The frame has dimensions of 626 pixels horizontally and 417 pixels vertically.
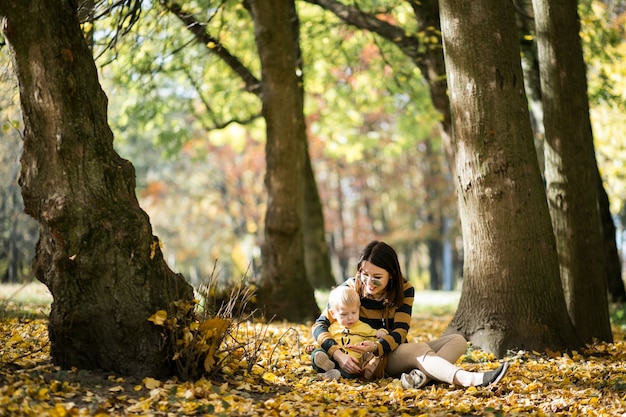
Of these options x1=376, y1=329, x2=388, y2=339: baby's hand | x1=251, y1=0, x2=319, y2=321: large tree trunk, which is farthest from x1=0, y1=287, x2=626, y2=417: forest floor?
x1=251, y1=0, x2=319, y2=321: large tree trunk

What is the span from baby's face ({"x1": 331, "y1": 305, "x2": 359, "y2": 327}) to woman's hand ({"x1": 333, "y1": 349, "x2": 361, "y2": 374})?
24cm

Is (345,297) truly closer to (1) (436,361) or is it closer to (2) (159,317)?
(1) (436,361)

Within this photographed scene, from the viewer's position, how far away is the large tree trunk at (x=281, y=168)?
32.6ft


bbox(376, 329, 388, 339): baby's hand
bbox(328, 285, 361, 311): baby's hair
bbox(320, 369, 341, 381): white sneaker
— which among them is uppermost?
bbox(328, 285, 361, 311): baby's hair

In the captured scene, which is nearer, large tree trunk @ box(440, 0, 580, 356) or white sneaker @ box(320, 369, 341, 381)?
white sneaker @ box(320, 369, 341, 381)

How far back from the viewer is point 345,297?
5.76 m

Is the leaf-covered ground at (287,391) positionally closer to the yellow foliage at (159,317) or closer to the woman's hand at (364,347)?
the woman's hand at (364,347)

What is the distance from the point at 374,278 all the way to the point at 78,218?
2.33m

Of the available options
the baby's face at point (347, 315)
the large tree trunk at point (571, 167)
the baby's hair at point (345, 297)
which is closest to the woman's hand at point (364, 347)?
the baby's face at point (347, 315)

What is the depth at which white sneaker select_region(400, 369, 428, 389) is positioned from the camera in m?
5.57

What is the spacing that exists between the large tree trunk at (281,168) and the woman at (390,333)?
3.95m

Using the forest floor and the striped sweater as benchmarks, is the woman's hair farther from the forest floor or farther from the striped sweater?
the forest floor

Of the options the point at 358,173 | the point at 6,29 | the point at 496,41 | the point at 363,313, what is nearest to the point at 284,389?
the point at 363,313

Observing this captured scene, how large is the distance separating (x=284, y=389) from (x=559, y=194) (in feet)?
14.0
